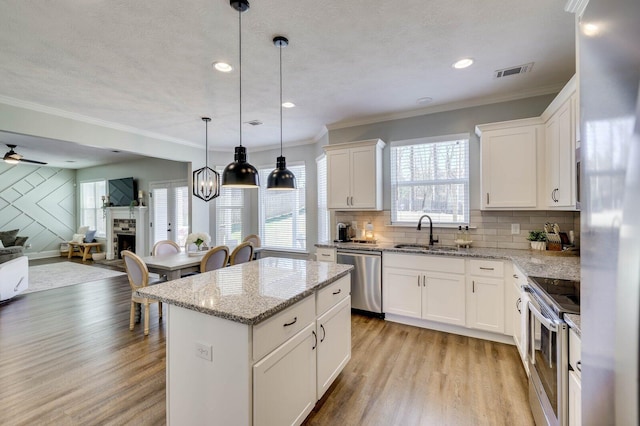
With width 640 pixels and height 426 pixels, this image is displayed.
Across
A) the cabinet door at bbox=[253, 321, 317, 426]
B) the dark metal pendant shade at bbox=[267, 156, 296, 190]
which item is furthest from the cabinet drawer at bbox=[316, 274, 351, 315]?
the dark metal pendant shade at bbox=[267, 156, 296, 190]

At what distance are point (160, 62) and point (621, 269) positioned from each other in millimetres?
3248

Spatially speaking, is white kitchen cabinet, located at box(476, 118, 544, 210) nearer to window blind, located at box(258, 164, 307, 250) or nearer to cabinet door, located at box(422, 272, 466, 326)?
cabinet door, located at box(422, 272, 466, 326)

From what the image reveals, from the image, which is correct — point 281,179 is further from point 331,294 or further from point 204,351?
point 204,351

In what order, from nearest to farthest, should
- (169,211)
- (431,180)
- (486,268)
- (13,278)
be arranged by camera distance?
(486,268) < (431,180) < (13,278) < (169,211)

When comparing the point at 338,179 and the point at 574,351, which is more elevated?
the point at 338,179

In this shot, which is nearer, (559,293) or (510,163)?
(559,293)

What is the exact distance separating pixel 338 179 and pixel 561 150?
98.3 inches

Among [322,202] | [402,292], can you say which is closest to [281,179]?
[402,292]

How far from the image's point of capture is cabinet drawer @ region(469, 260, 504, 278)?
2951 millimetres

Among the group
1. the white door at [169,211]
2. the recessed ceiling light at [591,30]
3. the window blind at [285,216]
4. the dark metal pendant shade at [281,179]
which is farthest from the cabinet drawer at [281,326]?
the white door at [169,211]

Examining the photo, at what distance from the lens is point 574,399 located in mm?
1294

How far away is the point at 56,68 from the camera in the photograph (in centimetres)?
271

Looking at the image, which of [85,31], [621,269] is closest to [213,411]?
[621,269]

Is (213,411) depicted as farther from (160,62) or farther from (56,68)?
(56,68)
